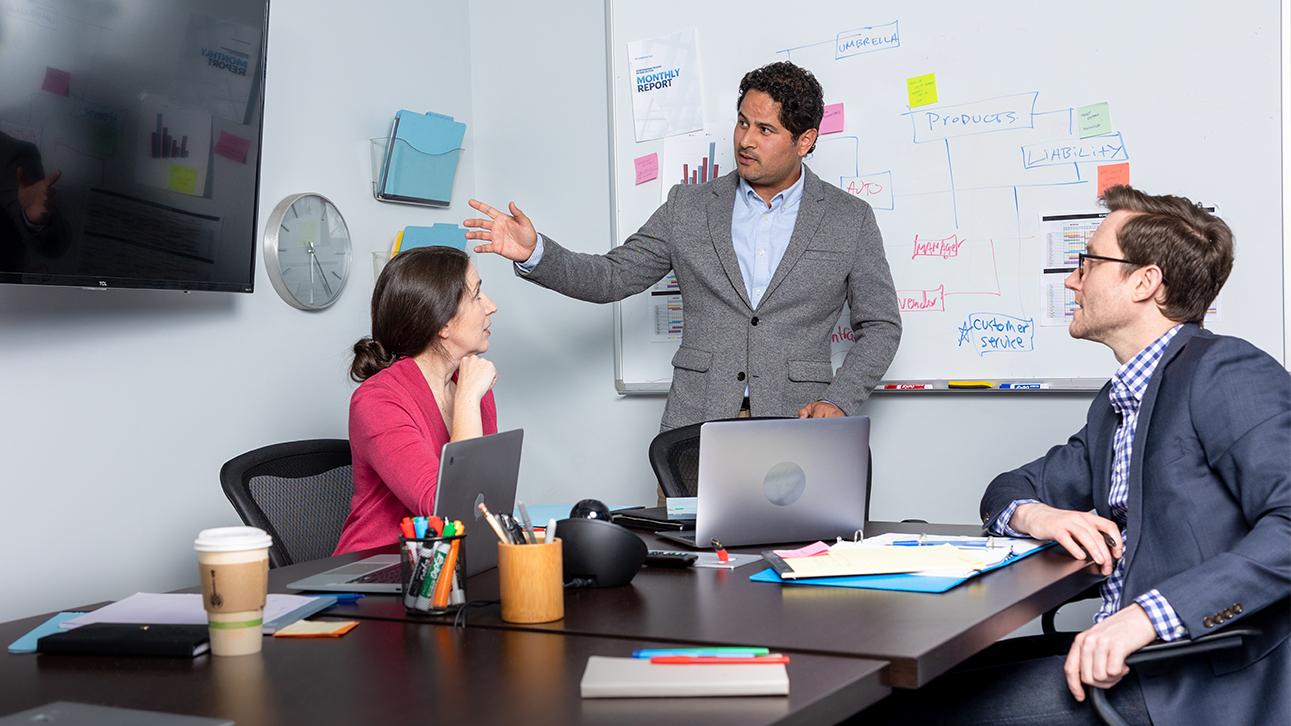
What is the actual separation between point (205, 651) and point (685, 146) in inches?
105

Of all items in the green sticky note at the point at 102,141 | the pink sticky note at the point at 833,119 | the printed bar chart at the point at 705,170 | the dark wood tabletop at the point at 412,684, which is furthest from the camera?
the printed bar chart at the point at 705,170

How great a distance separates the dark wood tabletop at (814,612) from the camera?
114 centimetres

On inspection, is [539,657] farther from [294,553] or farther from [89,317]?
[89,317]

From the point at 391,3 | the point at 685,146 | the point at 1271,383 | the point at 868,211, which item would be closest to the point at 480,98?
the point at 391,3

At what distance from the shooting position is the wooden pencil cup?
1.28 m

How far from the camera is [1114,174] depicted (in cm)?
292

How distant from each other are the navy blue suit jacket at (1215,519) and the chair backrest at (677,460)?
0.96 m

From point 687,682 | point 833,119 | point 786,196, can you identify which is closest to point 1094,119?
point 833,119

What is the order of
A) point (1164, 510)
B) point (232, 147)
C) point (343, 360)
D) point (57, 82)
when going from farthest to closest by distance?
point (343, 360), point (232, 147), point (57, 82), point (1164, 510)

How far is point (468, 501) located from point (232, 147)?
1629 millimetres

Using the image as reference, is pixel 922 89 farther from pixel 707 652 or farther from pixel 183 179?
pixel 707 652

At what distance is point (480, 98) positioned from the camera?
13.4ft

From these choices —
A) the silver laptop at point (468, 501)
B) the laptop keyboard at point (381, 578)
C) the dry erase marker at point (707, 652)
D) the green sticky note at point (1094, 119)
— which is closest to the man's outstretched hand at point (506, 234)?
the silver laptop at point (468, 501)

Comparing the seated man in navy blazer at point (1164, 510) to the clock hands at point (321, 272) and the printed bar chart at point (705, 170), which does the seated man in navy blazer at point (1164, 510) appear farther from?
the clock hands at point (321, 272)
